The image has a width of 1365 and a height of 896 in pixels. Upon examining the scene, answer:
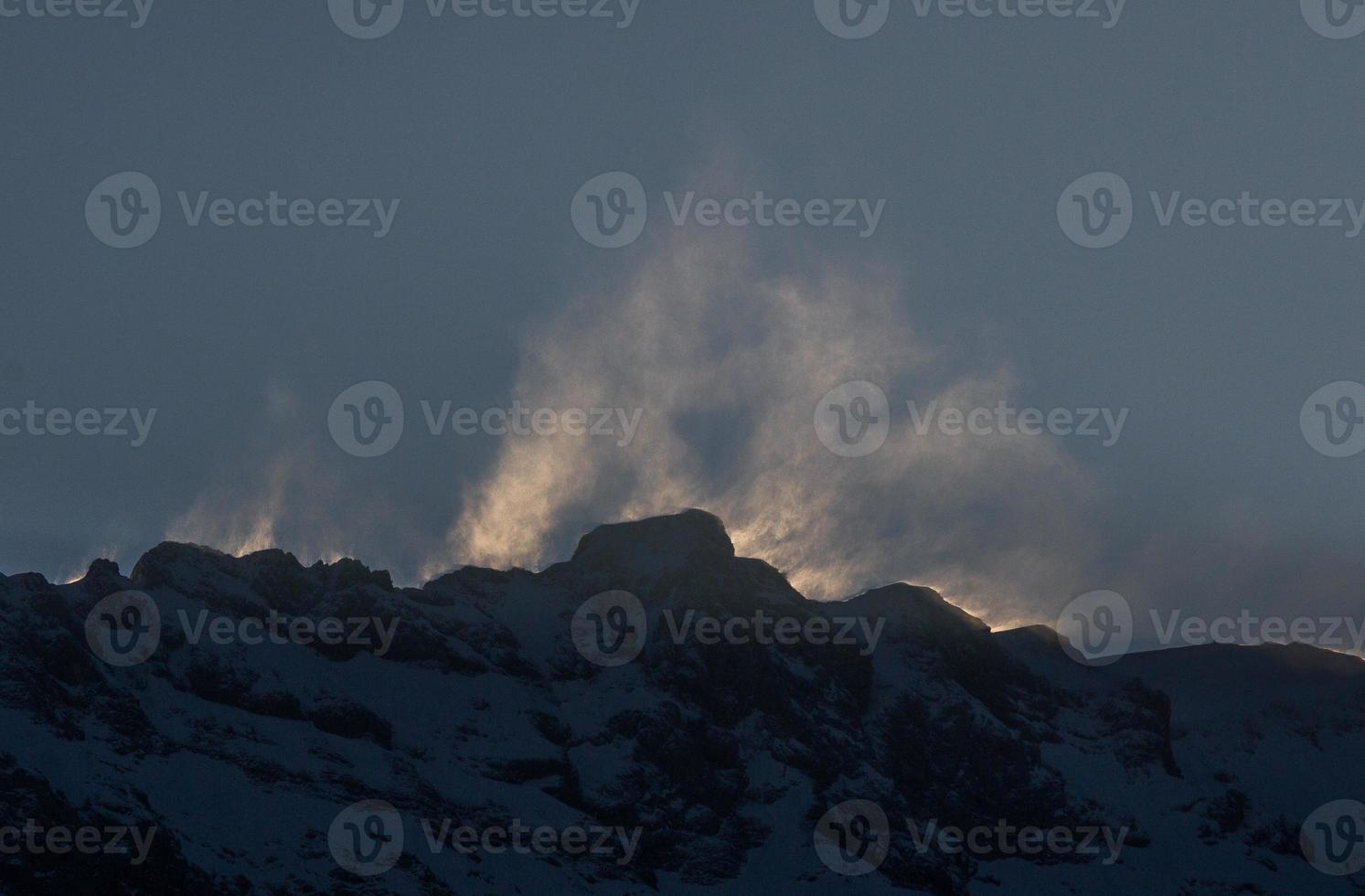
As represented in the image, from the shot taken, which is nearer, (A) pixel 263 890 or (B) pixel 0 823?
(B) pixel 0 823

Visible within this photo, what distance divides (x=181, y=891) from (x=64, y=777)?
69.9 feet

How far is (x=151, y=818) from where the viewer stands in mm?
197375

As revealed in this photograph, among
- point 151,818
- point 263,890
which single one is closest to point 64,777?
point 151,818

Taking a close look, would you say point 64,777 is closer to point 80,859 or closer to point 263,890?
point 80,859

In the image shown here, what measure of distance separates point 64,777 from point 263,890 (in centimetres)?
2727

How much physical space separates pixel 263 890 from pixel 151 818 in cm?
1577

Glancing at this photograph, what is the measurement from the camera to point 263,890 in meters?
197

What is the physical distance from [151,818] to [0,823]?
61.8 ft

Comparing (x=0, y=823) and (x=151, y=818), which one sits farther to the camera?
(x=151, y=818)

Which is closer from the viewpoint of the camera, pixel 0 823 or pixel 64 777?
pixel 0 823

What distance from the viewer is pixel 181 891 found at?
190 meters

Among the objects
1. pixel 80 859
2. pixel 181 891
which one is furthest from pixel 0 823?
pixel 181 891

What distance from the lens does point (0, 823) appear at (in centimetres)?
18325

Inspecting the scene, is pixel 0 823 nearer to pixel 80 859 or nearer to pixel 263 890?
pixel 80 859
